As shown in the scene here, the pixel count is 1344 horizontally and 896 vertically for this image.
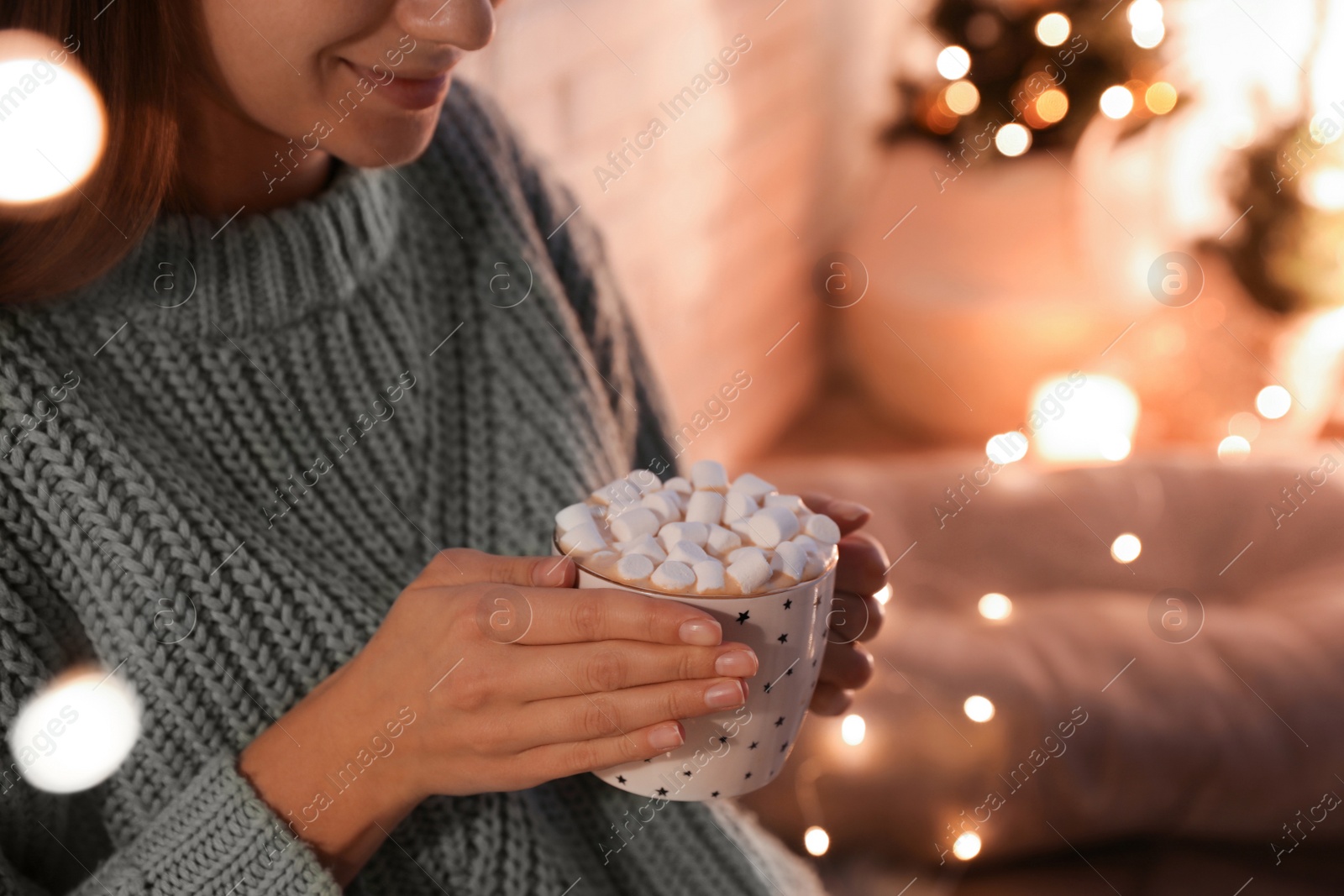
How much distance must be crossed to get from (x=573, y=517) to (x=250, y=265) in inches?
14.0

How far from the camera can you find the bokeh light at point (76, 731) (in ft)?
2.17

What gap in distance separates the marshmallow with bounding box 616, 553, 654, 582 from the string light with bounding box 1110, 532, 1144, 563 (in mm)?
842

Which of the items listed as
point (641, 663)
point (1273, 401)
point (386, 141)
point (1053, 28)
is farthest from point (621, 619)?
point (1273, 401)

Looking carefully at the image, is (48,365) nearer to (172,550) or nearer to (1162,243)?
(172,550)

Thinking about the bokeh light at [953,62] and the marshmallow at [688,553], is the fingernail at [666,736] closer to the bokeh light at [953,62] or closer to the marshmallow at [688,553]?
the marshmallow at [688,553]

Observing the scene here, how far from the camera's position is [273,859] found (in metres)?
0.65

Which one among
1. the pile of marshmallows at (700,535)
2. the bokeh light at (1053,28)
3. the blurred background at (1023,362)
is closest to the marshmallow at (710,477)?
the pile of marshmallows at (700,535)

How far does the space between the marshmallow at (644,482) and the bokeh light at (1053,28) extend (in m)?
2.03

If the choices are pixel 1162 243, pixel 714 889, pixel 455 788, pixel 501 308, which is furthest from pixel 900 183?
pixel 455 788

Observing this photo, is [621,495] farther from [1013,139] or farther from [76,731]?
[1013,139]

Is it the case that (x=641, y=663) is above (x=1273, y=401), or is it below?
above

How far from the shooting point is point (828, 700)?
0.79 m

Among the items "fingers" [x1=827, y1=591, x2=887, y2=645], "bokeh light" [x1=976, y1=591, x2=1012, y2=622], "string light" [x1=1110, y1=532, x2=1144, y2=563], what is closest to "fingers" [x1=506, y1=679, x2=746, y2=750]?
"fingers" [x1=827, y1=591, x2=887, y2=645]

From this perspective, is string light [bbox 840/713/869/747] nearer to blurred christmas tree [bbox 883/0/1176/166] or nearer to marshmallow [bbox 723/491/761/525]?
marshmallow [bbox 723/491/761/525]
